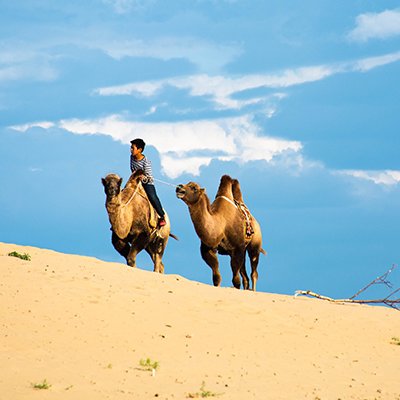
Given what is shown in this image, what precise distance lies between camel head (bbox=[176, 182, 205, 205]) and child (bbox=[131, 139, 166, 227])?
4.77 ft

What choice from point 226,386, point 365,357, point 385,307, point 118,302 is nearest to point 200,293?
point 118,302

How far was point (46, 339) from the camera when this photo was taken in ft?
44.5

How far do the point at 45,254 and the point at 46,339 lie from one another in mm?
6447

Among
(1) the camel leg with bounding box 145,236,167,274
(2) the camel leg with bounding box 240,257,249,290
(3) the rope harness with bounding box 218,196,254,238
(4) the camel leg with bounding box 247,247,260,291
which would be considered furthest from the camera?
Result: (4) the camel leg with bounding box 247,247,260,291

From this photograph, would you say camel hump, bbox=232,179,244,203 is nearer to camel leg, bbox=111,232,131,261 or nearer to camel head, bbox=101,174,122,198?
camel leg, bbox=111,232,131,261

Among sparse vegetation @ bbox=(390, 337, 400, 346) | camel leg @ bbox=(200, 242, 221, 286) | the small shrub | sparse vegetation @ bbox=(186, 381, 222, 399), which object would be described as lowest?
sparse vegetation @ bbox=(186, 381, 222, 399)

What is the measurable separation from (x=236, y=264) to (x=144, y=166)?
10.1 ft

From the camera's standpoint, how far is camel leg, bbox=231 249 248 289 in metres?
20.5

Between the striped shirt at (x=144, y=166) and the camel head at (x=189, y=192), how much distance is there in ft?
4.90

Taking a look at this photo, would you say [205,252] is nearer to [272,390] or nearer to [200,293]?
[200,293]

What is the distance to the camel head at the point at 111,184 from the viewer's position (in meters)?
19.2

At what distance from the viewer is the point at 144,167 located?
20766 millimetres

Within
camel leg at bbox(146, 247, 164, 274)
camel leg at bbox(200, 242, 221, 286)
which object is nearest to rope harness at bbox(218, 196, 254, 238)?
camel leg at bbox(200, 242, 221, 286)

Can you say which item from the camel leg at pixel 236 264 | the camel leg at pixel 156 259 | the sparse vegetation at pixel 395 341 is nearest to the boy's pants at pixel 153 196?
the camel leg at pixel 156 259
